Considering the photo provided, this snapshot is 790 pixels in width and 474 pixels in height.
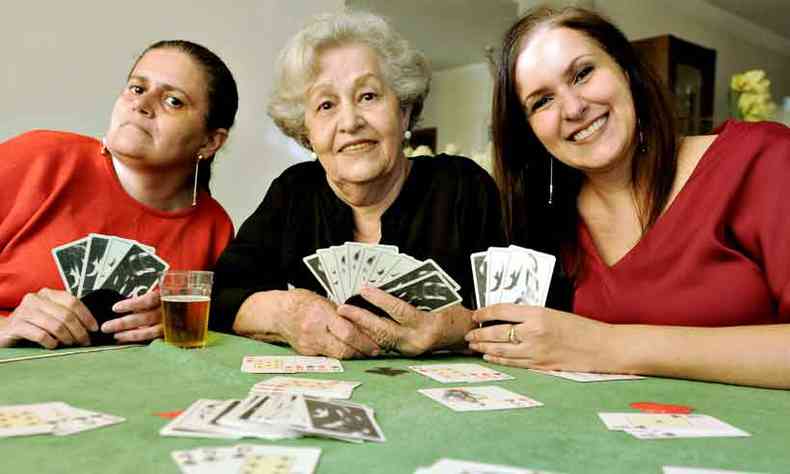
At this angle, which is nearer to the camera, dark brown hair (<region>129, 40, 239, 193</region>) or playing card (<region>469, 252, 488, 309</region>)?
playing card (<region>469, 252, 488, 309</region>)

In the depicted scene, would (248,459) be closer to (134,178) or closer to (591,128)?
(591,128)

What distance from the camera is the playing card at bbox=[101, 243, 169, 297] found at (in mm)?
1660

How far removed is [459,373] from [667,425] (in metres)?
0.43

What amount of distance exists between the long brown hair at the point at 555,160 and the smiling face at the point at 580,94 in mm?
33

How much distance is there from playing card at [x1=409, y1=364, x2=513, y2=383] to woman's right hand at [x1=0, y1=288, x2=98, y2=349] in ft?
2.43

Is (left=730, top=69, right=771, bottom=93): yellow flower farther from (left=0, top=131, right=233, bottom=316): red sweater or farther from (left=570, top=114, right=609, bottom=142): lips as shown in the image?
(left=0, top=131, right=233, bottom=316): red sweater

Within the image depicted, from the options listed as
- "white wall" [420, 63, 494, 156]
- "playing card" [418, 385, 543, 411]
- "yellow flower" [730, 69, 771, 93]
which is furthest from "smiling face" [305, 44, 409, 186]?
"yellow flower" [730, 69, 771, 93]

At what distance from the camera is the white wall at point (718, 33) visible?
5.66 meters

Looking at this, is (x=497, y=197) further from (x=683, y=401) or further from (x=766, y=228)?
(x=683, y=401)

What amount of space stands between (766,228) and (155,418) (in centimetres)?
121

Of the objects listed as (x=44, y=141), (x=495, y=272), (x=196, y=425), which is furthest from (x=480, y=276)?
(x=44, y=141)

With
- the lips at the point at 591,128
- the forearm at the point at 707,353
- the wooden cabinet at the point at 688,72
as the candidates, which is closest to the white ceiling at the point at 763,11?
the wooden cabinet at the point at 688,72

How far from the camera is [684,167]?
1.55 meters

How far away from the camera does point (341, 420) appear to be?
2.82ft
